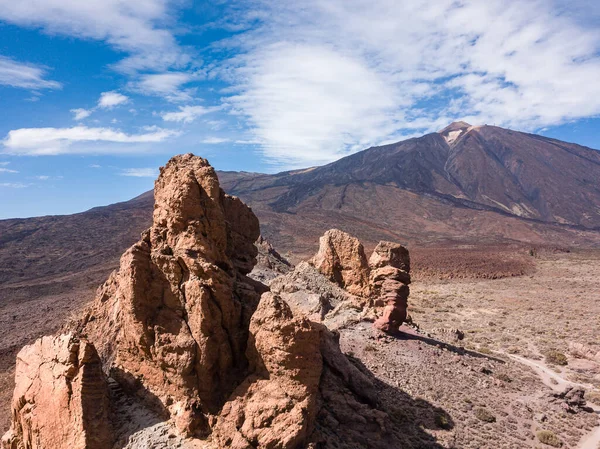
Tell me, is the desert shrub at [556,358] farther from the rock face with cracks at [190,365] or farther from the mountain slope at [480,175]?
the mountain slope at [480,175]

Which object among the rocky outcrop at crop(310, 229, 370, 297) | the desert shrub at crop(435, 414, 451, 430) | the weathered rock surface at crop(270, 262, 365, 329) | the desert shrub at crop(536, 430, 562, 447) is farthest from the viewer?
the rocky outcrop at crop(310, 229, 370, 297)

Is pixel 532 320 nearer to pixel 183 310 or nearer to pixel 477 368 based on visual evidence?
pixel 477 368

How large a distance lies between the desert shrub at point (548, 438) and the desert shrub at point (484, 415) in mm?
1235

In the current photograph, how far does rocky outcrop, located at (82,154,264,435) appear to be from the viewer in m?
6.77

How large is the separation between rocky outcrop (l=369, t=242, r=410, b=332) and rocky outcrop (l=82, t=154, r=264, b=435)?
930 cm

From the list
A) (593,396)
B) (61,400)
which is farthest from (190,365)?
(593,396)

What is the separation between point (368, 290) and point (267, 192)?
11183cm

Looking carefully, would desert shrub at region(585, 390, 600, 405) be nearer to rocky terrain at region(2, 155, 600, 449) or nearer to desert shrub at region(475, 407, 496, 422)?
rocky terrain at region(2, 155, 600, 449)

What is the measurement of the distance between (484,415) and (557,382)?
20.8ft

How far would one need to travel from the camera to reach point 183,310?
23.8ft

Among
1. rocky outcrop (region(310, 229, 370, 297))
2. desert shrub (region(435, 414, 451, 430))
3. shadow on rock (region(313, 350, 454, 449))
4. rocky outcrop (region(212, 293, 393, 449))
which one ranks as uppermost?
rocky outcrop (region(310, 229, 370, 297))

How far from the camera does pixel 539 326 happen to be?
24.6 meters

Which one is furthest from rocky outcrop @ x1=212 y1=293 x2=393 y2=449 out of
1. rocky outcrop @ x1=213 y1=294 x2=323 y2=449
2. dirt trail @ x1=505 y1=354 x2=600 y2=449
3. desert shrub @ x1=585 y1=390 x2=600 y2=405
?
desert shrub @ x1=585 y1=390 x2=600 y2=405

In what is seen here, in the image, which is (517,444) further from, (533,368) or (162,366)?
(162,366)
